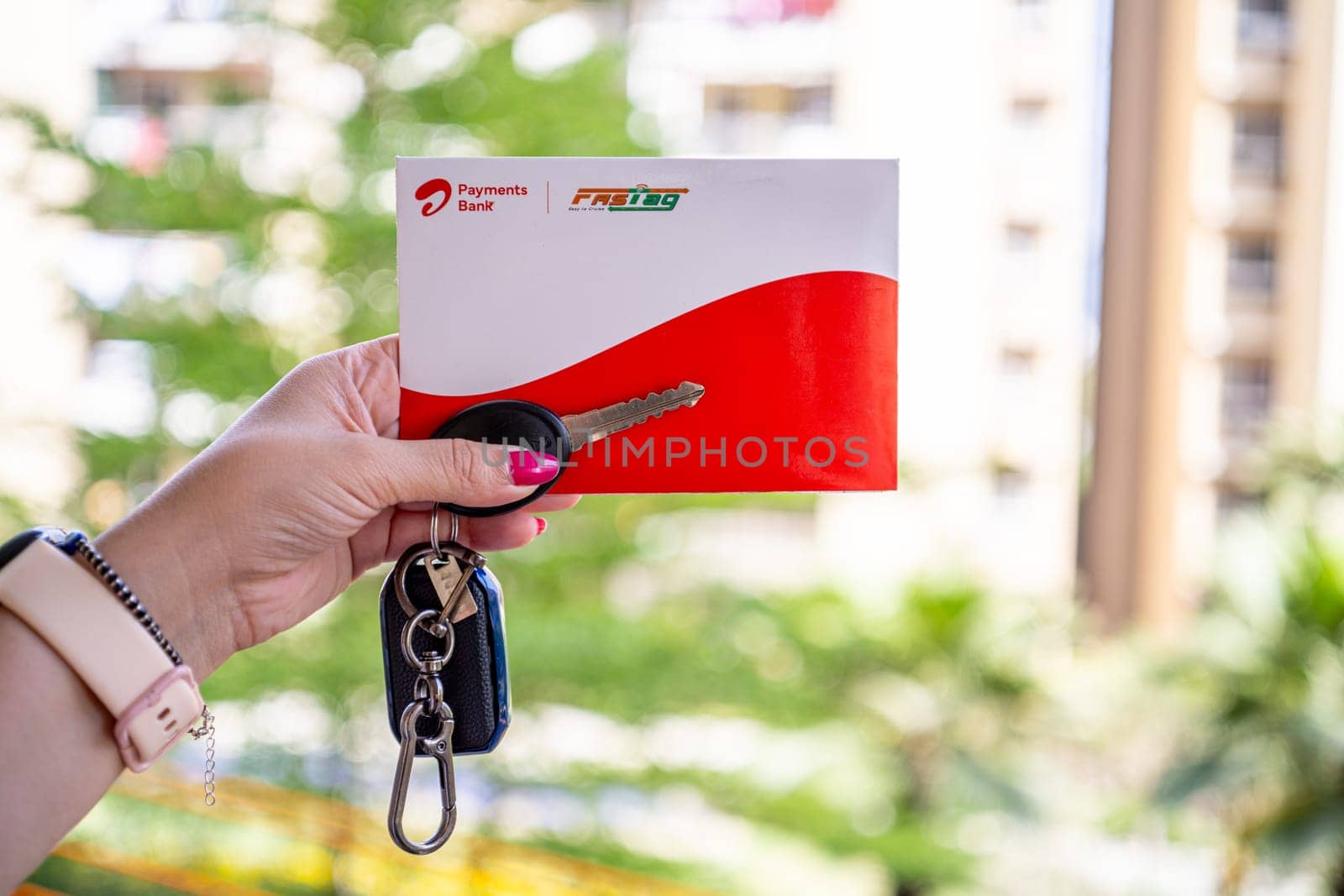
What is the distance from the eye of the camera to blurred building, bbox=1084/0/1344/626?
8.46 meters

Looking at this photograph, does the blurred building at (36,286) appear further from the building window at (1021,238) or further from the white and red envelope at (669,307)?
the building window at (1021,238)

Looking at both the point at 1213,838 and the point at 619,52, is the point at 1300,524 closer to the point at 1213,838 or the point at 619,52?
the point at 1213,838

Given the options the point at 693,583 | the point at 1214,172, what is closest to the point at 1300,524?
the point at 693,583

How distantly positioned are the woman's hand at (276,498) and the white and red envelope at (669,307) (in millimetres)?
35

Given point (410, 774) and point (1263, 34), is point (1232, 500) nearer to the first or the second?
point (1263, 34)

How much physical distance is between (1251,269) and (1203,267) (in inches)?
34.8

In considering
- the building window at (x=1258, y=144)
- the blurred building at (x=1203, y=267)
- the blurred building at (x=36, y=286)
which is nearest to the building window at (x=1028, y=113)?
the blurred building at (x=1203, y=267)

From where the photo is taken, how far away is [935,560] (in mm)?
5633

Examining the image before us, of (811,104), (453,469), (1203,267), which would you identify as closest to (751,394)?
(453,469)

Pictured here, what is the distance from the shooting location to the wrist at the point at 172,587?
2.11 ft

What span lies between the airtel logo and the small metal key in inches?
5.0

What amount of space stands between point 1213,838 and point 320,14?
5.34 metres

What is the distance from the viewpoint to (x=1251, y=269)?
993 centimetres

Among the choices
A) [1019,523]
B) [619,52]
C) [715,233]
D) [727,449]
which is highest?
[619,52]
